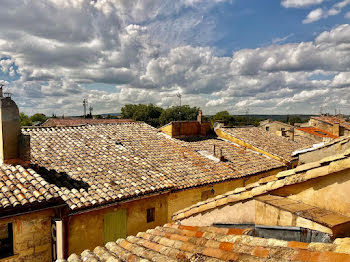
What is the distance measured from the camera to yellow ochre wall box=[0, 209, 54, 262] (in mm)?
7375

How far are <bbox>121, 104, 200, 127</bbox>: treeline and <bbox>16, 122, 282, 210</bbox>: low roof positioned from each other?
5342 cm

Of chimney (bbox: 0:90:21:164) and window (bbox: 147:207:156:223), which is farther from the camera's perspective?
window (bbox: 147:207:156:223)

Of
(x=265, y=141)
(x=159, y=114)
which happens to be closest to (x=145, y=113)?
(x=159, y=114)

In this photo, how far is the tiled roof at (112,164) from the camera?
934 cm

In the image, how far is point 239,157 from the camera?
52.5 feet

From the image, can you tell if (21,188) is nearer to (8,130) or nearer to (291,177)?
(8,130)

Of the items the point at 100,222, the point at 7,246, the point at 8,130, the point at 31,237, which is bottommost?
the point at 7,246

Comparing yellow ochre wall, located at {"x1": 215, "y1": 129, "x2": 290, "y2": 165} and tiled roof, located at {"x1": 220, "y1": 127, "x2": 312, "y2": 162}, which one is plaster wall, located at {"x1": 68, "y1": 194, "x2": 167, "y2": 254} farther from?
tiled roof, located at {"x1": 220, "y1": 127, "x2": 312, "y2": 162}

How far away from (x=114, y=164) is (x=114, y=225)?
2960 mm

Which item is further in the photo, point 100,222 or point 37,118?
point 37,118

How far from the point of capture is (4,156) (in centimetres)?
A: 888

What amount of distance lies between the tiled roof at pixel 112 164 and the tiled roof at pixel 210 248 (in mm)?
4525

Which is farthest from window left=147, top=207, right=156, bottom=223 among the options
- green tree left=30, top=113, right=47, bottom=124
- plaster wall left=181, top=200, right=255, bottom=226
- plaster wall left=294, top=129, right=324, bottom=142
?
green tree left=30, top=113, right=47, bottom=124

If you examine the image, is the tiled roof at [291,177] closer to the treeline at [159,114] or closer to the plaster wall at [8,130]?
the plaster wall at [8,130]
